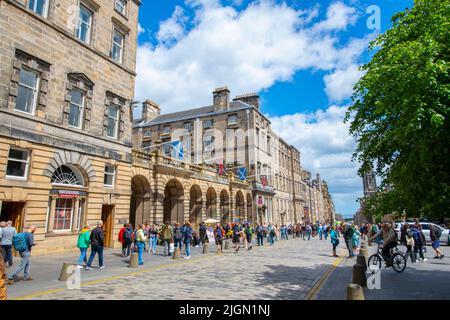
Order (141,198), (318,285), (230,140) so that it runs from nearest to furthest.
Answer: (318,285) < (141,198) < (230,140)

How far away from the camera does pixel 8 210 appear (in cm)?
1272

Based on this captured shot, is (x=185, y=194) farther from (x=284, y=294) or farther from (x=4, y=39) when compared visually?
(x=284, y=294)

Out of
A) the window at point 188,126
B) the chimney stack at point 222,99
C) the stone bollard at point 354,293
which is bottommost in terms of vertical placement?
the stone bollard at point 354,293

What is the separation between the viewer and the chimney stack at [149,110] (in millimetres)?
48312

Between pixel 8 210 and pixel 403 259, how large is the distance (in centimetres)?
1638

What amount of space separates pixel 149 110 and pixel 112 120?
1225 inches

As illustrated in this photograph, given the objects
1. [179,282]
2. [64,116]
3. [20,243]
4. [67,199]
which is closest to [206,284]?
[179,282]

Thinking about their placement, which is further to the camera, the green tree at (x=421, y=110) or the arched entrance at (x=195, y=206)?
the arched entrance at (x=195, y=206)

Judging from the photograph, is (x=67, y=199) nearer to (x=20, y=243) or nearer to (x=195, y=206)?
(x=20, y=243)

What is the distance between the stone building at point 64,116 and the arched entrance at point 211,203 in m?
13.6

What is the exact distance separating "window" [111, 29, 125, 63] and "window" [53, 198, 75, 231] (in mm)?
10058

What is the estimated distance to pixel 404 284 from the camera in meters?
8.52

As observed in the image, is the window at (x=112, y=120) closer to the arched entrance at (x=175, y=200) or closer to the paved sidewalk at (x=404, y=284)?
the arched entrance at (x=175, y=200)

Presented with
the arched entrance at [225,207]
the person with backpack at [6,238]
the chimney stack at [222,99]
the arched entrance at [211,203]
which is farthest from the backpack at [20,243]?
the chimney stack at [222,99]
